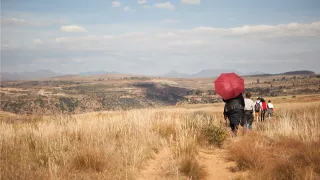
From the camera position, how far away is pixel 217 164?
656 cm

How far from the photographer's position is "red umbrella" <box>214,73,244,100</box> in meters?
9.23

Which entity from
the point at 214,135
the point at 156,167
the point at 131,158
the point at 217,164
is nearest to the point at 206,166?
the point at 217,164

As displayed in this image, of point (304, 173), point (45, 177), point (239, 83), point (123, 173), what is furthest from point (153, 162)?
point (239, 83)

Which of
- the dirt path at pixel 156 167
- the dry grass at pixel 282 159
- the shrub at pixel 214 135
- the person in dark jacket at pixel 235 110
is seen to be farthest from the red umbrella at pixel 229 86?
the dirt path at pixel 156 167

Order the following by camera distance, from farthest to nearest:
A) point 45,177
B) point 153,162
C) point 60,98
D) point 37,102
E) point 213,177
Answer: point 60,98
point 37,102
point 153,162
point 213,177
point 45,177

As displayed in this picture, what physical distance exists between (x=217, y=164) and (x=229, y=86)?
3.40m

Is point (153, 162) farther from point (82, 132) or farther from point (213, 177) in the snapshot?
point (82, 132)

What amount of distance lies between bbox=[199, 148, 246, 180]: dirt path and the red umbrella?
205 cm

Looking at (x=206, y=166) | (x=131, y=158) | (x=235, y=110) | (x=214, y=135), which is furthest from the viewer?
(x=235, y=110)

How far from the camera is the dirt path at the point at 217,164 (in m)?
5.76

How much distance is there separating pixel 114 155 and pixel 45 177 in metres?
1.68

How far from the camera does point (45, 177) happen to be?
15.0ft

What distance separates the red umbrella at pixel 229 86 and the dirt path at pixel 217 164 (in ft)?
6.73

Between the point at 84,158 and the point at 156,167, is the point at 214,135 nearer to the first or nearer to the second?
the point at 156,167
